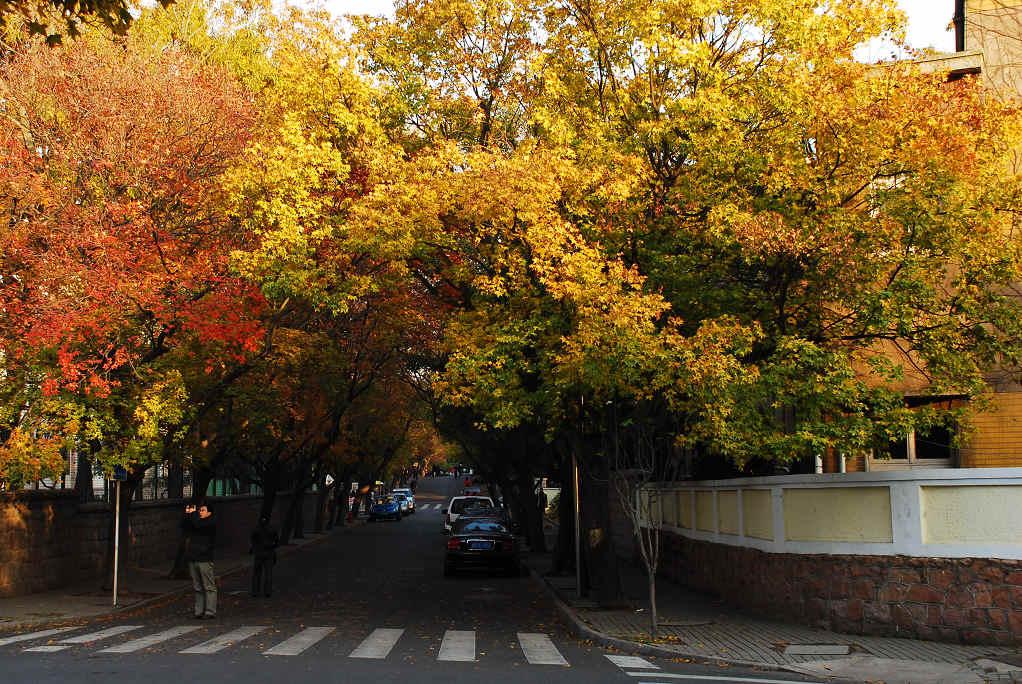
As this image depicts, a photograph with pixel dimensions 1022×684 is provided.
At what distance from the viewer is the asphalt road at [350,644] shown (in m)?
11.0

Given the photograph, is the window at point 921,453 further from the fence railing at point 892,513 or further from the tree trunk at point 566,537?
the tree trunk at point 566,537

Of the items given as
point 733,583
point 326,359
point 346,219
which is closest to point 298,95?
point 346,219

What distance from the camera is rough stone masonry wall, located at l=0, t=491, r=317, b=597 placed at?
2095 centimetres

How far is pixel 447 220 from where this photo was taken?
1761 centimetres

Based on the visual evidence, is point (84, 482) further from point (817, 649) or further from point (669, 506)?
point (817, 649)

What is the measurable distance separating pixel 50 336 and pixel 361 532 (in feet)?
122

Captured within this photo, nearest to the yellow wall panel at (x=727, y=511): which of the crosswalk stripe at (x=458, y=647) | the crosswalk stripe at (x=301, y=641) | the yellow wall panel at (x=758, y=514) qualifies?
the yellow wall panel at (x=758, y=514)

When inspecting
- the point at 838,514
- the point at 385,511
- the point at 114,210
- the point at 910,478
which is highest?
the point at 114,210

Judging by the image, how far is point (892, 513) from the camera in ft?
46.2

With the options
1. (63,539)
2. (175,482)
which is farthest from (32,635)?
(175,482)

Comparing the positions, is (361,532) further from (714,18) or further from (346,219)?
(714,18)

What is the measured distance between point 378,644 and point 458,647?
1174 millimetres

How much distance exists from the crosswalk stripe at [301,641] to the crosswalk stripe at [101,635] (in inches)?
109

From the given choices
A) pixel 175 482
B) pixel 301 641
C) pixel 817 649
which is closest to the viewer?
pixel 817 649
